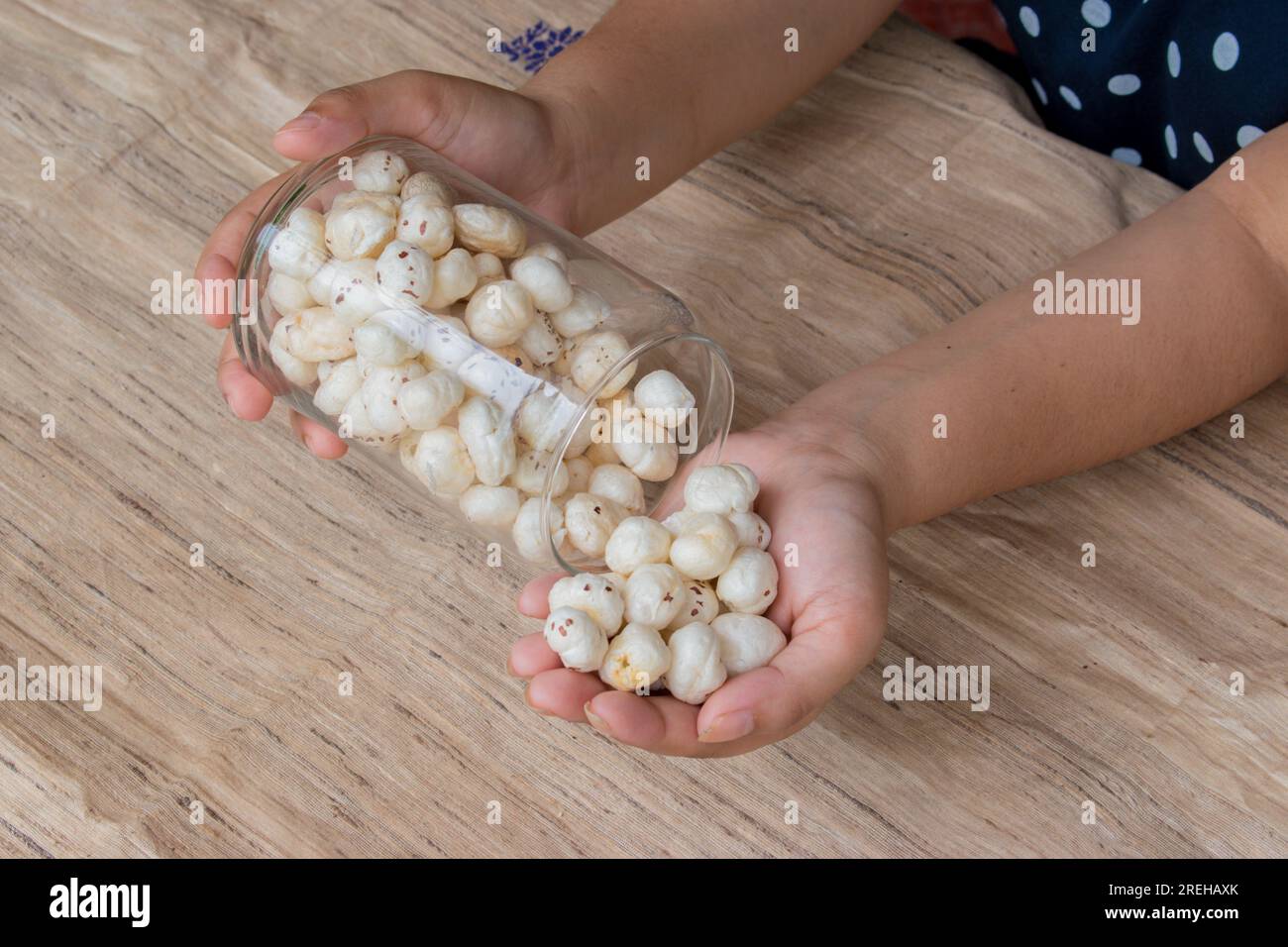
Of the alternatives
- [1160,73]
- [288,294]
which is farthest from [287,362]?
[1160,73]

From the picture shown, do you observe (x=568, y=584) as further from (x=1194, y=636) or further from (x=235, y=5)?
(x=235, y=5)

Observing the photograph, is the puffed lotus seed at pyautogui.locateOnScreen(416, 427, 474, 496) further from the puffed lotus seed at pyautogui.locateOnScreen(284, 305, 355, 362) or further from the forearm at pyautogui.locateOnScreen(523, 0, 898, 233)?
the forearm at pyautogui.locateOnScreen(523, 0, 898, 233)

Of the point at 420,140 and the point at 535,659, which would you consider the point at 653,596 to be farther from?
the point at 420,140

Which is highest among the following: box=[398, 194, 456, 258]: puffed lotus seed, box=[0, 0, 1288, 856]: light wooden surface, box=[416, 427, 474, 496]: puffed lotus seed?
box=[398, 194, 456, 258]: puffed lotus seed

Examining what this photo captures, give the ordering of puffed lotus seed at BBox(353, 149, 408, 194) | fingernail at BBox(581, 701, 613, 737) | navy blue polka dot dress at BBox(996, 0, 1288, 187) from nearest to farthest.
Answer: fingernail at BBox(581, 701, 613, 737), puffed lotus seed at BBox(353, 149, 408, 194), navy blue polka dot dress at BBox(996, 0, 1288, 187)

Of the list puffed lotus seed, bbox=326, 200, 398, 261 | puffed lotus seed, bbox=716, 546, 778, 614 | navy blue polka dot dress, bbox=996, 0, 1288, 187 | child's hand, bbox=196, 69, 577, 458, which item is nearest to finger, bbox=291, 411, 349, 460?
child's hand, bbox=196, 69, 577, 458

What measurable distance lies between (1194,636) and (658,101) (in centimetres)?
42

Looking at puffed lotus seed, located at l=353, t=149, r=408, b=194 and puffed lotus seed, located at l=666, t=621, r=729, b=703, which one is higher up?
puffed lotus seed, located at l=353, t=149, r=408, b=194

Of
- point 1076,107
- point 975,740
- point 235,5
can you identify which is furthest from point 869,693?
point 235,5

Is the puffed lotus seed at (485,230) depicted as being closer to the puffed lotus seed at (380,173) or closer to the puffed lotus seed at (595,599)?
the puffed lotus seed at (380,173)

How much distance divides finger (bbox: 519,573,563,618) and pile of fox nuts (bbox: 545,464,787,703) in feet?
0.06

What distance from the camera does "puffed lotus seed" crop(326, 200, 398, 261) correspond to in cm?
56

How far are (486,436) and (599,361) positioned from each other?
0.06 meters

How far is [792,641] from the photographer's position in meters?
0.55
